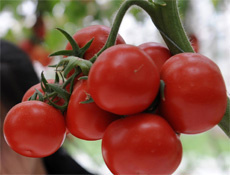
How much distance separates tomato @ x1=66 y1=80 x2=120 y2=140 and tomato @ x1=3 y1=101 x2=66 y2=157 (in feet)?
0.06

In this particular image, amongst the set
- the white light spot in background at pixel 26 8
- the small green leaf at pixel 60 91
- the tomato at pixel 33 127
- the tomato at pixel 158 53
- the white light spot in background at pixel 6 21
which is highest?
the tomato at pixel 158 53

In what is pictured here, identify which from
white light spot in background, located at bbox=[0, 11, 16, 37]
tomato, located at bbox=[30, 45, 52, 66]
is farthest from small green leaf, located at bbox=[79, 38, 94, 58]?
white light spot in background, located at bbox=[0, 11, 16, 37]

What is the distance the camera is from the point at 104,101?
0.24 m

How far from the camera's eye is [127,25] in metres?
0.93

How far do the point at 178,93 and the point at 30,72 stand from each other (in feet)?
3.77

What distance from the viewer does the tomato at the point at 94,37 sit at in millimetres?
298

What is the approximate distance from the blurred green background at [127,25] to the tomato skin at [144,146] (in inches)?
27.1

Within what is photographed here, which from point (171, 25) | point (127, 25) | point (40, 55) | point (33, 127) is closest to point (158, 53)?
point (171, 25)

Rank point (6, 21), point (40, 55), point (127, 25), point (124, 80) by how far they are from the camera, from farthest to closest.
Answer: point (6, 21), point (40, 55), point (127, 25), point (124, 80)

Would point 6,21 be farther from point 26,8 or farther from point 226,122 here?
point 226,122

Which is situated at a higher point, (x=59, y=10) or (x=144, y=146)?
(x=144, y=146)

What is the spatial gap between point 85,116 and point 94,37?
8 cm

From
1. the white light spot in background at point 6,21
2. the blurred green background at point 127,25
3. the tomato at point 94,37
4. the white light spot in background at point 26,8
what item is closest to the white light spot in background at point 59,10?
the blurred green background at point 127,25

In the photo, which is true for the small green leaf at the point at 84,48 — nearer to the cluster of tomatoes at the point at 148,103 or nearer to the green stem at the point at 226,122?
the cluster of tomatoes at the point at 148,103
